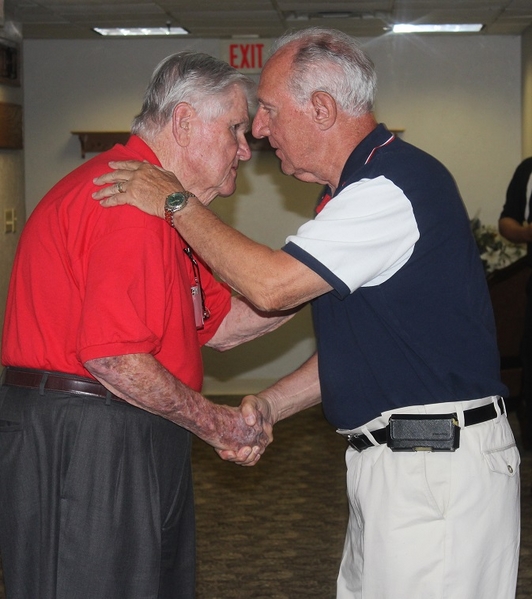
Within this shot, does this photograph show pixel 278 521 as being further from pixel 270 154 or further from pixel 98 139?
pixel 98 139

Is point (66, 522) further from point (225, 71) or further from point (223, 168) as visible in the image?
point (225, 71)

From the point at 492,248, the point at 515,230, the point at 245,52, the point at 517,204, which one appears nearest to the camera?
the point at 515,230

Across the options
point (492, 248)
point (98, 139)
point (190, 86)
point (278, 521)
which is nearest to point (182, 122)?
point (190, 86)

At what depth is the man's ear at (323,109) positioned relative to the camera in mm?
1929

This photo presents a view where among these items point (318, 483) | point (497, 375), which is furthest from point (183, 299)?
point (318, 483)

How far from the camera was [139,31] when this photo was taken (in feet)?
24.1

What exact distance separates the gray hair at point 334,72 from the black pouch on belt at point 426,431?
2.26 feet

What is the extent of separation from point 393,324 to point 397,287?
0.08m

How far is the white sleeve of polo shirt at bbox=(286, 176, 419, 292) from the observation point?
5.62 ft

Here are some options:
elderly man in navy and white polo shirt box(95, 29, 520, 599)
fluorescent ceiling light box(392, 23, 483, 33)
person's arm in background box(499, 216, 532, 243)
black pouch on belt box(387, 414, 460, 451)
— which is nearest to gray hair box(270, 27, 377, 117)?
elderly man in navy and white polo shirt box(95, 29, 520, 599)

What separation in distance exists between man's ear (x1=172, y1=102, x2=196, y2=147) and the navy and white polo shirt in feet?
1.24

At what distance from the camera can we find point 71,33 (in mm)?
7332

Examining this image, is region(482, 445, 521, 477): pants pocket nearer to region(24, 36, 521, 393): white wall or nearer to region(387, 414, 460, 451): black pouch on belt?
region(387, 414, 460, 451): black pouch on belt

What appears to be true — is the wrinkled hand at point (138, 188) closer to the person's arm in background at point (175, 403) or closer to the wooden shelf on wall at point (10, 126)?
the person's arm in background at point (175, 403)
